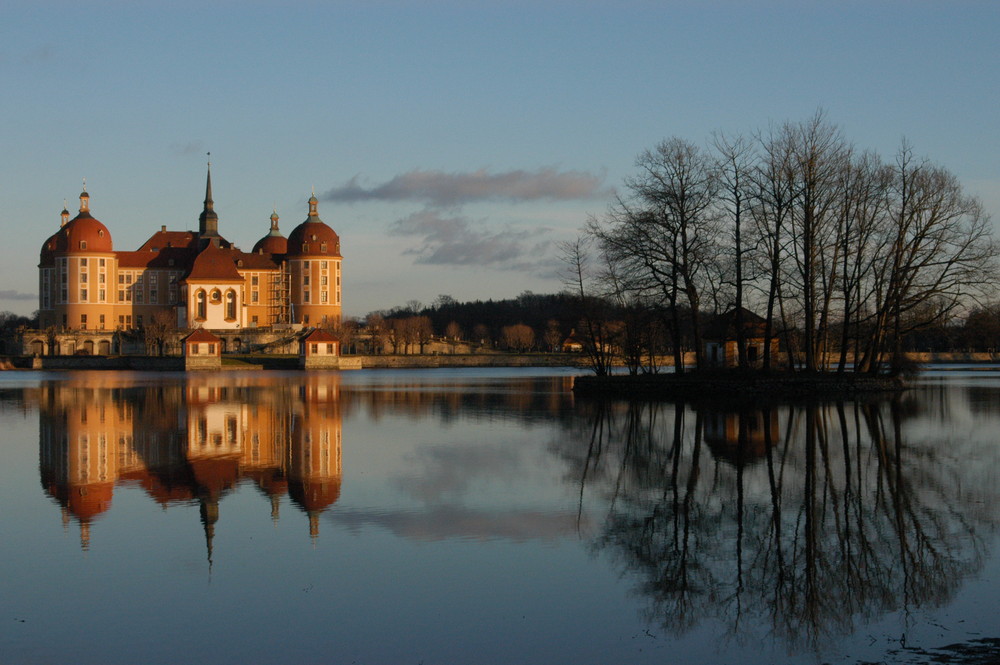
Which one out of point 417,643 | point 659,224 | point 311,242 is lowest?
point 417,643

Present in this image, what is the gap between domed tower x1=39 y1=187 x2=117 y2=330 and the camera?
121m

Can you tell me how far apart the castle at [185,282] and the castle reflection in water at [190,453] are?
85828 mm

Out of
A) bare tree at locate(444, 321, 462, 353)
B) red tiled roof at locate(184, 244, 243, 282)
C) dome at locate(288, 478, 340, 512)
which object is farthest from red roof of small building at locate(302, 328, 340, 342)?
dome at locate(288, 478, 340, 512)

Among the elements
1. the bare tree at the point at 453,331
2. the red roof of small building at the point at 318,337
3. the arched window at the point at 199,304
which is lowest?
the red roof of small building at the point at 318,337

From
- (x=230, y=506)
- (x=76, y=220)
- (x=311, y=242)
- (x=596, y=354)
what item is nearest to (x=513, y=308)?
(x=311, y=242)

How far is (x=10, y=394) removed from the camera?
46.9 meters

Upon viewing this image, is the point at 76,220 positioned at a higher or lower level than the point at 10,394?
higher

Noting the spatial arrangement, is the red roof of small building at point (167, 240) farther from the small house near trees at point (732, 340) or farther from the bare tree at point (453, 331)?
the small house near trees at point (732, 340)

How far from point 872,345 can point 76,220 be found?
10497cm

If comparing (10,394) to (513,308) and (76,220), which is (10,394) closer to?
(76,220)

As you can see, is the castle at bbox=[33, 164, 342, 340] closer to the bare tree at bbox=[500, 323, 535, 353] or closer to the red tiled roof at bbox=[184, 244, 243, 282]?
the red tiled roof at bbox=[184, 244, 243, 282]

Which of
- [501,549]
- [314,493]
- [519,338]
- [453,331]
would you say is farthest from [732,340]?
[453,331]

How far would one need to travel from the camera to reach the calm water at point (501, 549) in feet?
26.9

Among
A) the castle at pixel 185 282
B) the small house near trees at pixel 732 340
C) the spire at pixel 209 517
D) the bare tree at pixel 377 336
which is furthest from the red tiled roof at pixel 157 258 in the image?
the spire at pixel 209 517
